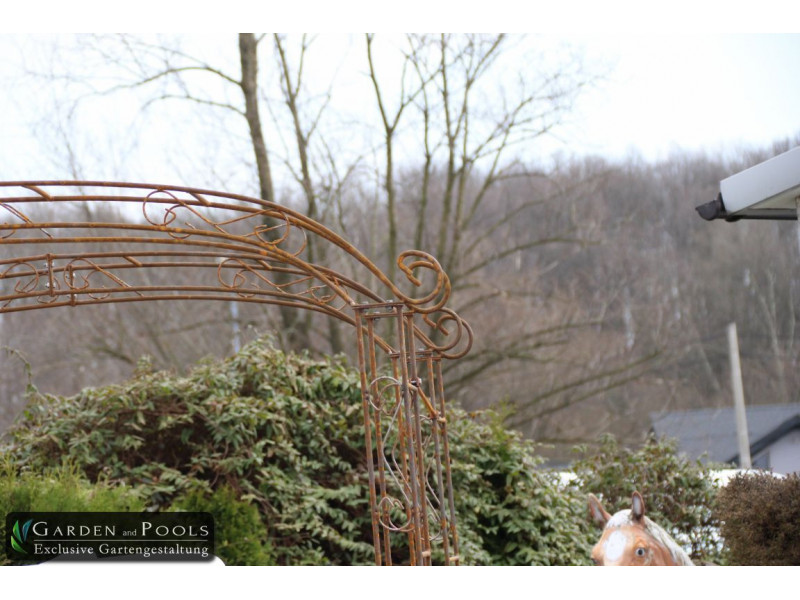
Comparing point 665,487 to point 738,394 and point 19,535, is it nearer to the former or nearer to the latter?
point 738,394

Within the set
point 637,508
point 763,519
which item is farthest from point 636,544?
point 763,519

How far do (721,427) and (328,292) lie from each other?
367cm

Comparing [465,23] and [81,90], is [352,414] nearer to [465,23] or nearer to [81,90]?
[465,23]

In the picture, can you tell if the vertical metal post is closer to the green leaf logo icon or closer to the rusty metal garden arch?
the rusty metal garden arch

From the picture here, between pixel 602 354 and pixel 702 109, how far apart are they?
8.32 feet

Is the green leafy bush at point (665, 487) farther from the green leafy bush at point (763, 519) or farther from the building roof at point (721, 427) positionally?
the green leafy bush at point (763, 519)

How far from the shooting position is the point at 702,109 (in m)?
7.25

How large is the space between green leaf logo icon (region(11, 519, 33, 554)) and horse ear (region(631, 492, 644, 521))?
270 centimetres

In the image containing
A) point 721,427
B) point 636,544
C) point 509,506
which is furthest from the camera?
point 721,427

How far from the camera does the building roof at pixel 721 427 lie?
5895mm

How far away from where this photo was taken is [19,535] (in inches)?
147

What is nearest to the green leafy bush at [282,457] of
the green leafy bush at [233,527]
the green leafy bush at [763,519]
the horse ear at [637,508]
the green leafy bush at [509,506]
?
the green leafy bush at [509,506]

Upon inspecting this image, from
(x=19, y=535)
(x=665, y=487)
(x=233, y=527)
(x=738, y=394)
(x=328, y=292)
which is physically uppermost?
(x=328, y=292)
